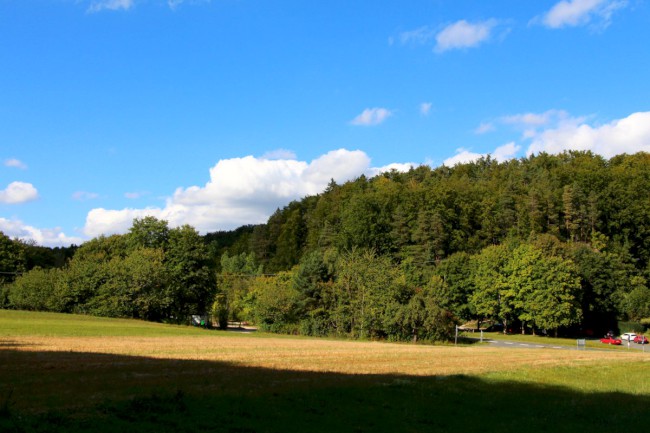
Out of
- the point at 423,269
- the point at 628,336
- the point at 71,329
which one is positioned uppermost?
the point at 423,269

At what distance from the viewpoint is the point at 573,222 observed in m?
100

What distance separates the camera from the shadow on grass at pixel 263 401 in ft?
38.6

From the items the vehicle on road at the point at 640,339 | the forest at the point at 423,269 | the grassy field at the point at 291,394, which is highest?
the forest at the point at 423,269

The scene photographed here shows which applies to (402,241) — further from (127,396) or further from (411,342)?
(127,396)

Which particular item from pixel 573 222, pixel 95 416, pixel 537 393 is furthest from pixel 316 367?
pixel 573 222

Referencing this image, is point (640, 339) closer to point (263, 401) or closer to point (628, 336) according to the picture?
point (628, 336)

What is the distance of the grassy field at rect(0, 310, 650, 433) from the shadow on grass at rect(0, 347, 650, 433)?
4 cm

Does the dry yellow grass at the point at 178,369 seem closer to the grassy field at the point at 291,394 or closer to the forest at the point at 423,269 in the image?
the grassy field at the point at 291,394

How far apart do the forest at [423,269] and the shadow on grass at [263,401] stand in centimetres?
3820

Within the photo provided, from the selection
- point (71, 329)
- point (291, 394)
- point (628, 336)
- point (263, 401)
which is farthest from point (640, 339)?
point (263, 401)

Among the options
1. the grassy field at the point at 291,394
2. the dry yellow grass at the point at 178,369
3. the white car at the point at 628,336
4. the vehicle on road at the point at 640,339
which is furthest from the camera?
the white car at the point at 628,336

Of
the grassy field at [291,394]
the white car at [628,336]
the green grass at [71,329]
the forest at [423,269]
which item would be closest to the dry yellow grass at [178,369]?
the grassy field at [291,394]

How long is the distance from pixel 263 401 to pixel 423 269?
81359 millimetres

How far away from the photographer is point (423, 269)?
3693 inches
